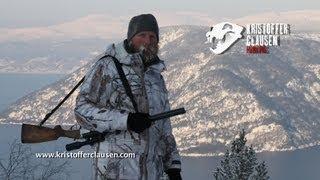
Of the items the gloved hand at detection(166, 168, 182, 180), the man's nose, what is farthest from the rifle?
the gloved hand at detection(166, 168, 182, 180)

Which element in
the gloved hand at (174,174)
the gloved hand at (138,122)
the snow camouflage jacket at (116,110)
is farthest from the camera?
the gloved hand at (174,174)

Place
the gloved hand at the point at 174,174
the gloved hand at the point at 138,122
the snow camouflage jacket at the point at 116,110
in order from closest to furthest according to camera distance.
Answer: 1. the gloved hand at the point at 138,122
2. the snow camouflage jacket at the point at 116,110
3. the gloved hand at the point at 174,174

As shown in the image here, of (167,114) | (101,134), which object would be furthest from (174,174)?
(101,134)

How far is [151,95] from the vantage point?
15.0ft

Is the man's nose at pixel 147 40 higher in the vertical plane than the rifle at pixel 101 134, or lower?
higher

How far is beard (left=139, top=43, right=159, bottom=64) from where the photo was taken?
4.50 m

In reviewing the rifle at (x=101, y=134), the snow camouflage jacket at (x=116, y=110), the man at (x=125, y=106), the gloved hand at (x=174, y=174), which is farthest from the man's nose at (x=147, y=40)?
the gloved hand at (x=174, y=174)

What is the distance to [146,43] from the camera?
4551 millimetres

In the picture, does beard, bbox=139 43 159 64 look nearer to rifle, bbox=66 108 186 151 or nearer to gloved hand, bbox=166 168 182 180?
rifle, bbox=66 108 186 151

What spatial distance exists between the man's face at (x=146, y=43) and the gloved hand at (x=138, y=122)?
50cm

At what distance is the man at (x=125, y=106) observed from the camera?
4289 millimetres

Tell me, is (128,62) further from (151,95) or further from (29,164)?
(29,164)

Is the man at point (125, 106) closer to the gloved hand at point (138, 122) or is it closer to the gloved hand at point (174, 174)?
the gloved hand at point (138, 122)

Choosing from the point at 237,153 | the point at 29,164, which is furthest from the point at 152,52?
the point at 237,153
